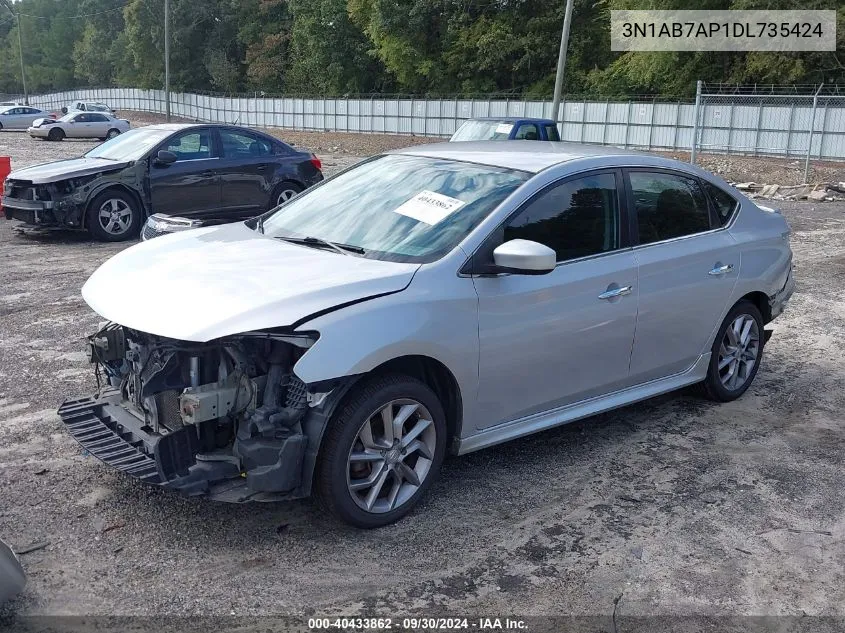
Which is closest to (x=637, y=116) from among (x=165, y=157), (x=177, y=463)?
(x=165, y=157)

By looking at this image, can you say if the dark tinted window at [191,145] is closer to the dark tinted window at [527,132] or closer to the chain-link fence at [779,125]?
the dark tinted window at [527,132]

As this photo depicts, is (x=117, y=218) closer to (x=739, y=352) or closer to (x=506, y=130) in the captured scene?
(x=506, y=130)

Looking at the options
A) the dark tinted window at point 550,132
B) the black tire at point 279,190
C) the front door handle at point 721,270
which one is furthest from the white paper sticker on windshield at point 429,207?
the dark tinted window at point 550,132

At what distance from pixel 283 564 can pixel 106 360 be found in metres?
1.48

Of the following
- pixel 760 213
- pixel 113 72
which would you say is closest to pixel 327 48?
pixel 113 72

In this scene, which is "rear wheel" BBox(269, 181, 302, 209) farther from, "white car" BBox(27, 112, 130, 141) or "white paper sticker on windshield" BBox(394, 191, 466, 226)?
"white car" BBox(27, 112, 130, 141)

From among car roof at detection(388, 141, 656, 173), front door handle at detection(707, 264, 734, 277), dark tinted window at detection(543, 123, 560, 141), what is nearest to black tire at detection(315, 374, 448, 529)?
car roof at detection(388, 141, 656, 173)

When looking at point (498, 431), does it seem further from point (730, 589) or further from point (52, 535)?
point (52, 535)

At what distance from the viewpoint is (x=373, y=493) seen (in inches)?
156

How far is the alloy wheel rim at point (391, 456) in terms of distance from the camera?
12.8 ft

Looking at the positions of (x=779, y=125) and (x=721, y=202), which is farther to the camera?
(x=779, y=125)

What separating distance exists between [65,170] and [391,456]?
28.9 feet

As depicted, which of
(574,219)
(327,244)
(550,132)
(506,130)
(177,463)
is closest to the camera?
(177,463)

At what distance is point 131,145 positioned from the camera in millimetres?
11820
